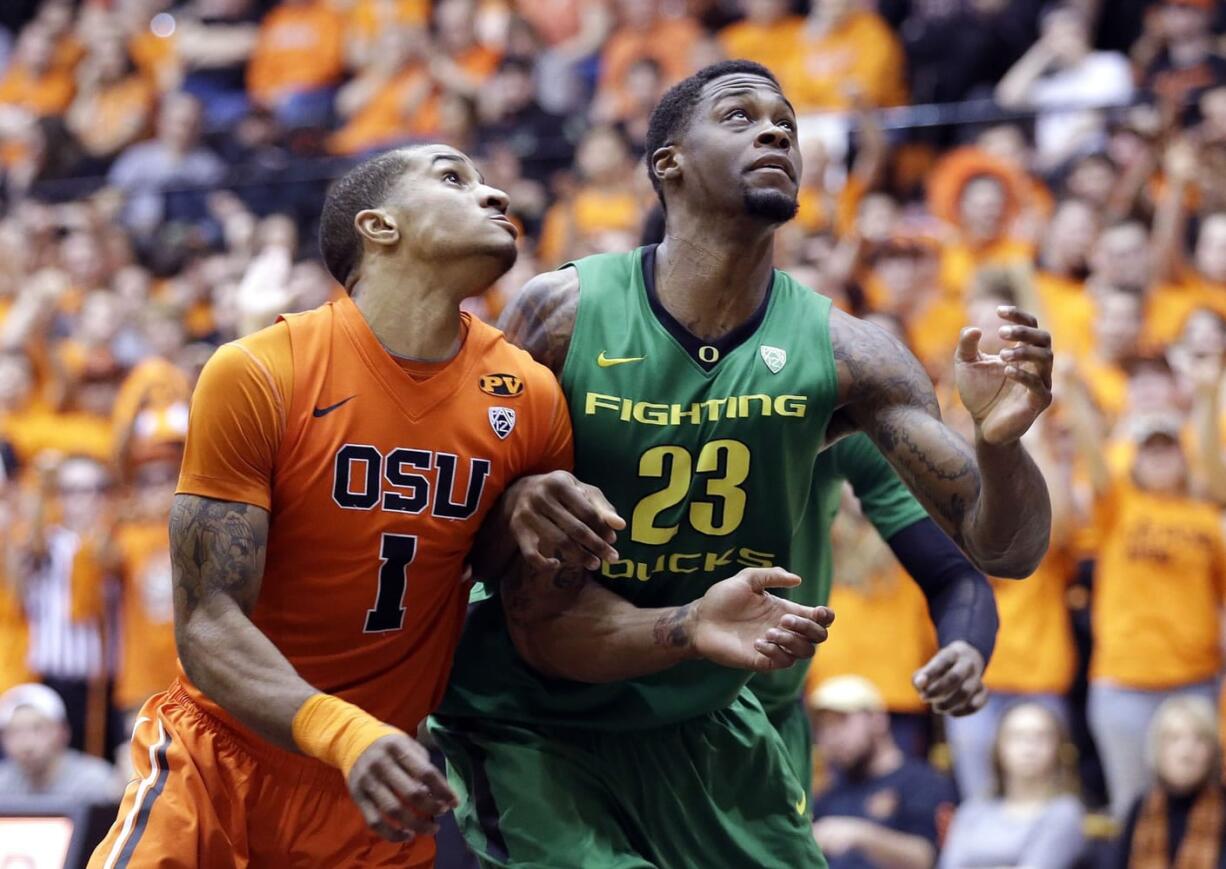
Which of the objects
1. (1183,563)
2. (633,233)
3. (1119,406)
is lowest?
(1183,563)

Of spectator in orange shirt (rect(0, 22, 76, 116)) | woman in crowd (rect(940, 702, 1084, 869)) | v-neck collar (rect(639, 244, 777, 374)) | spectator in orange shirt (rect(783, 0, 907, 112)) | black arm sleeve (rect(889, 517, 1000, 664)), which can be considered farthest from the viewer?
spectator in orange shirt (rect(0, 22, 76, 116))

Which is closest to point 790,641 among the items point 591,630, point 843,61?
point 591,630

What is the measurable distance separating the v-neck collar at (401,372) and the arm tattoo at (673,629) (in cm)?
73

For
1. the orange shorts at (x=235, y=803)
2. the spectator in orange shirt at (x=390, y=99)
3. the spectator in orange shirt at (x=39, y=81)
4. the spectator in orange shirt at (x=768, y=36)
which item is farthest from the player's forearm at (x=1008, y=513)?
the spectator in orange shirt at (x=39, y=81)

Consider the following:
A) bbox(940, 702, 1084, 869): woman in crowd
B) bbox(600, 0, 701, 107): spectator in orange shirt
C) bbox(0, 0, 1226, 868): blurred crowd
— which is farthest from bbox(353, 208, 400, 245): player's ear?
bbox(600, 0, 701, 107): spectator in orange shirt

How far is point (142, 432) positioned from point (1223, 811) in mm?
5739

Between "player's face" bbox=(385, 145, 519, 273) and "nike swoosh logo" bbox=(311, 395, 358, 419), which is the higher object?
"player's face" bbox=(385, 145, 519, 273)

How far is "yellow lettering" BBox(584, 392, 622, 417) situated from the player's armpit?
0.85 meters

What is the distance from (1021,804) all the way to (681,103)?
3.73 meters

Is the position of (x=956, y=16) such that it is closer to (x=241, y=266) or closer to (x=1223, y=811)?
(x=241, y=266)

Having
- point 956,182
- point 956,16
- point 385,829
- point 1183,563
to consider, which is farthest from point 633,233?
point 385,829

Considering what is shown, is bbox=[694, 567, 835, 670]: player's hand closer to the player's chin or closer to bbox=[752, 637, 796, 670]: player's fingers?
bbox=[752, 637, 796, 670]: player's fingers

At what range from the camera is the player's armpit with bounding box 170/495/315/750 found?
4.02m

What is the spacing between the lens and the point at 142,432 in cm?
988
